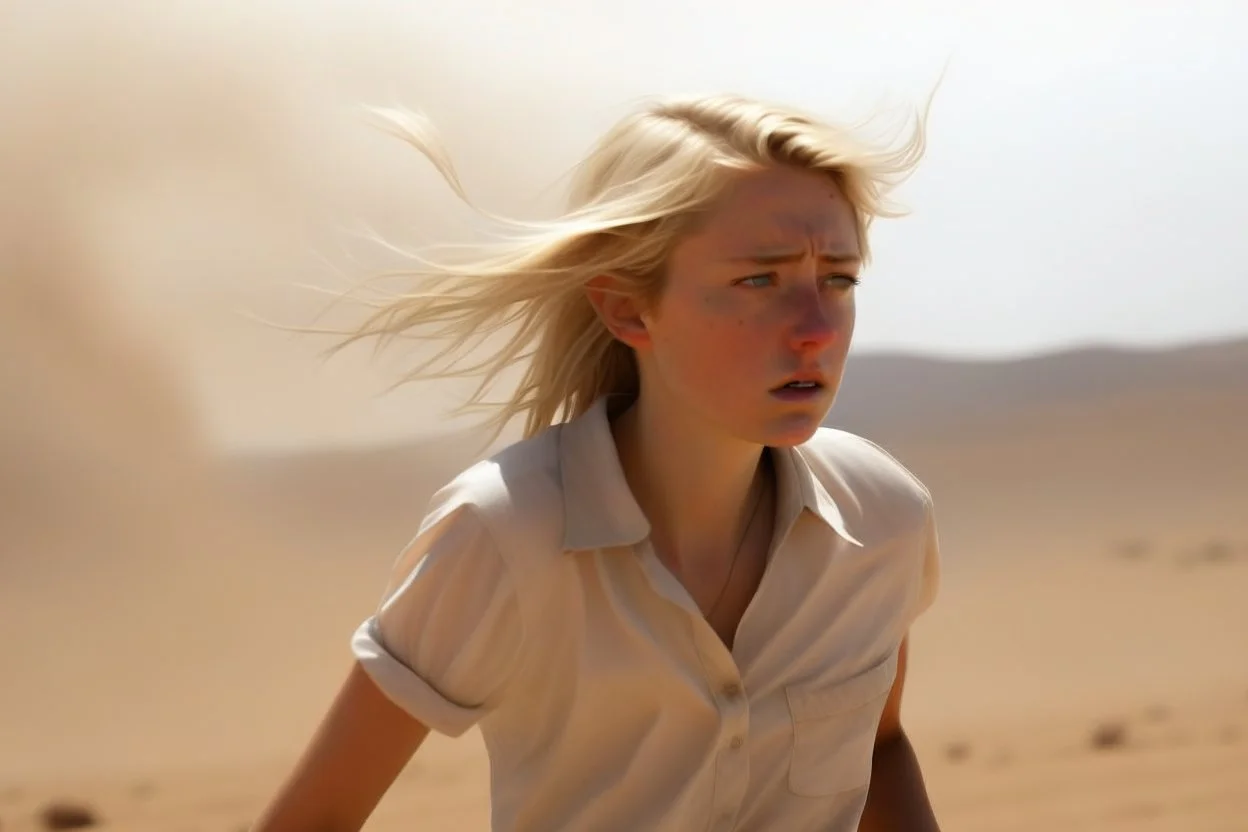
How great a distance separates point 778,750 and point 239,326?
464 cm

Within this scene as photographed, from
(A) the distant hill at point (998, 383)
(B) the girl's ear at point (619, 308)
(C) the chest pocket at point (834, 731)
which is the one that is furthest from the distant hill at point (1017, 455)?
(B) the girl's ear at point (619, 308)

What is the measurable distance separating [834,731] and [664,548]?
24 centimetres

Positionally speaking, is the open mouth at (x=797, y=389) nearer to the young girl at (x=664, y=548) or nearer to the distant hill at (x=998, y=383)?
the young girl at (x=664, y=548)

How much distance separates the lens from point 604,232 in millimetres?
1608

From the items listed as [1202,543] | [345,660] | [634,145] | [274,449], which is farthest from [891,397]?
[634,145]

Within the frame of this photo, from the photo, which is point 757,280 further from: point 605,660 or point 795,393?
point 605,660

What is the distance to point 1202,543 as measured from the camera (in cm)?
576

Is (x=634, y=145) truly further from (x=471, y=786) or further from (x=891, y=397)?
(x=891, y=397)

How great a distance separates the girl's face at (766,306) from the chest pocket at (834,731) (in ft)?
0.85

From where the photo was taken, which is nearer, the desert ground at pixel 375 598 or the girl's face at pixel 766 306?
the girl's face at pixel 766 306

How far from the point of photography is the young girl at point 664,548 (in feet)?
4.96

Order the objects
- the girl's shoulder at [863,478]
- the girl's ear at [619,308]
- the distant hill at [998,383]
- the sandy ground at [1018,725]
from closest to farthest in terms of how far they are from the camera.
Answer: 1. the girl's ear at [619,308]
2. the girl's shoulder at [863,478]
3. the sandy ground at [1018,725]
4. the distant hill at [998,383]

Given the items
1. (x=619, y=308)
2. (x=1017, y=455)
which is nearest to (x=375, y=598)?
(x=1017, y=455)

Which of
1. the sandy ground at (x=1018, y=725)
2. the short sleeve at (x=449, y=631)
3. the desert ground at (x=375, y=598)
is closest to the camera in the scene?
the short sleeve at (x=449, y=631)
